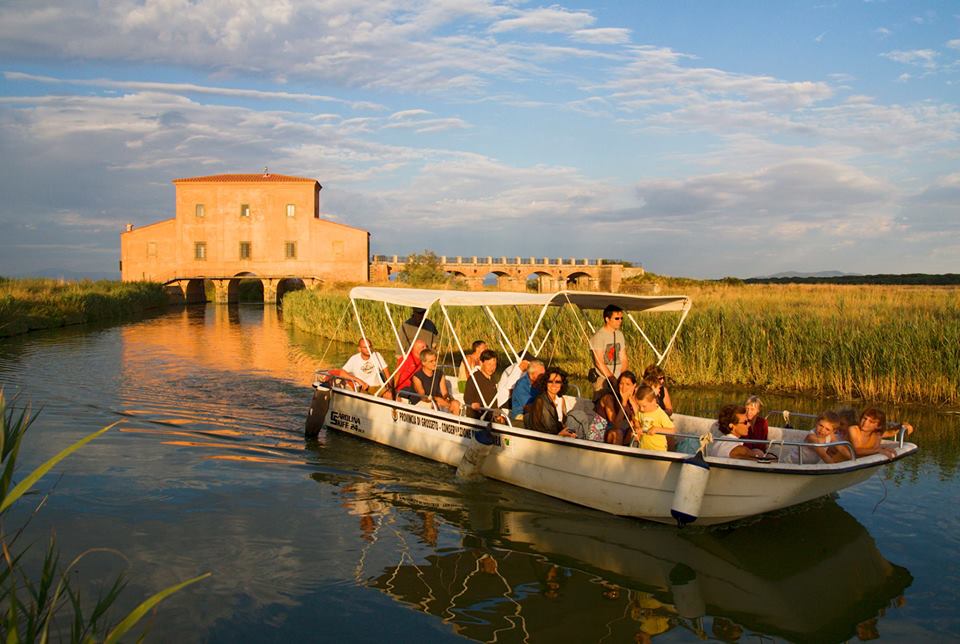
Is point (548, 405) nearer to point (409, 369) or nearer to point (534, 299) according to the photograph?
point (534, 299)

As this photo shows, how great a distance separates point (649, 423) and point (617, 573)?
2.16 meters

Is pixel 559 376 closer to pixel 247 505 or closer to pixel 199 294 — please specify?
pixel 247 505

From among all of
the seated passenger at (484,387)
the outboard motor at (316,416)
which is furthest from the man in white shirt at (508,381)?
the outboard motor at (316,416)

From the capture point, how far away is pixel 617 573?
26.3 ft

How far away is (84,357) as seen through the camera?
80.0ft

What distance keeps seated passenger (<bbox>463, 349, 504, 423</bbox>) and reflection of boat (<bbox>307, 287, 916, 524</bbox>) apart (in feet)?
1.56

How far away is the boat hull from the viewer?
333 inches

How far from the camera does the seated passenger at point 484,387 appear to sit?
37.2 feet

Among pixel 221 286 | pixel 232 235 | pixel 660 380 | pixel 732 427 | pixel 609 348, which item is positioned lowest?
pixel 732 427

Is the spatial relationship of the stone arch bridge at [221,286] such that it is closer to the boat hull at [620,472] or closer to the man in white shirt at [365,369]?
the man in white shirt at [365,369]

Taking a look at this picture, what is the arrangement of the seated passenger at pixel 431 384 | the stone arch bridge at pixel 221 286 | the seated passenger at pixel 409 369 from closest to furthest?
the seated passenger at pixel 431 384 < the seated passenger at pixel 409 369 < the stone arch bridge at pixel 221 286

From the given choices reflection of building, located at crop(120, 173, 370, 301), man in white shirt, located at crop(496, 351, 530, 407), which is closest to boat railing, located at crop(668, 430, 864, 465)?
man in white shirt, located at crop(496, 351, 530, 407)

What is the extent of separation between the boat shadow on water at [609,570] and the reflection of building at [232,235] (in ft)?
185

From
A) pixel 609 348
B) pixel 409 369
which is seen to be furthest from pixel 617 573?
pixel 409 369
